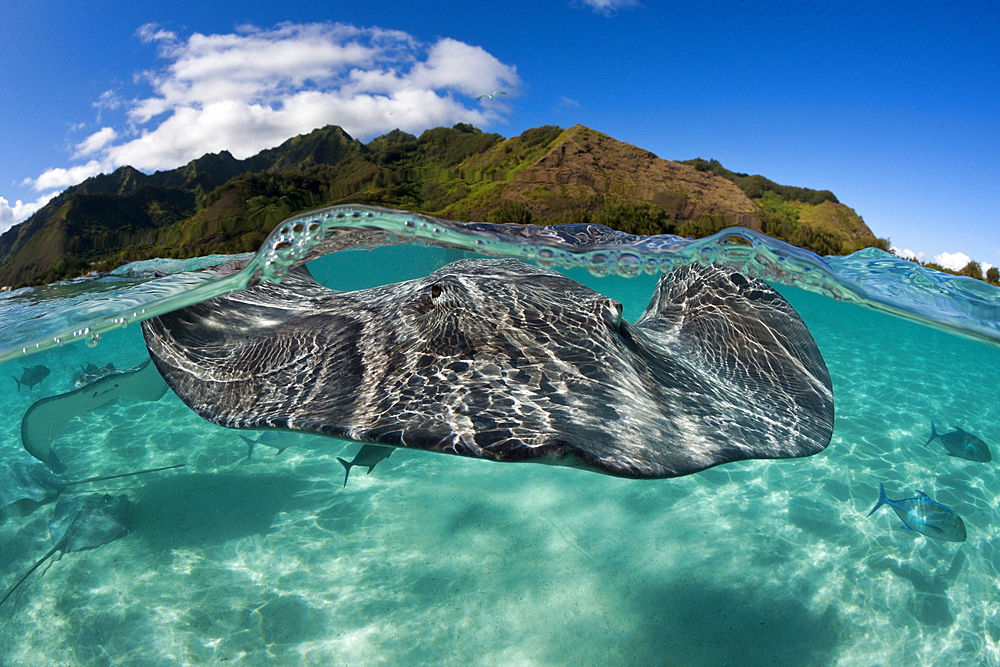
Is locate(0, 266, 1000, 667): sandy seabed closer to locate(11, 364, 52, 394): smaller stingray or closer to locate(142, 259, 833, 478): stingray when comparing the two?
locate(11, 364, 52, 394): smaller stingray

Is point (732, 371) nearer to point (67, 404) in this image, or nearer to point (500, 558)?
point (500, 558)

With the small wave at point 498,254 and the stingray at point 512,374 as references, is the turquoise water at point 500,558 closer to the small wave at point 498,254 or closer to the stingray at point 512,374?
the small wave at point 498,254

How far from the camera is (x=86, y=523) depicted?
206 inches

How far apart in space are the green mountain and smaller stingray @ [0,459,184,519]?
213 inches

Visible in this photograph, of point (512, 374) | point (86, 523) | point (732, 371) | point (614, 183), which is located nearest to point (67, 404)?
point (86, 523)

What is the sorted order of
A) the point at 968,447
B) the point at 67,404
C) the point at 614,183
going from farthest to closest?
the point at 614,183, the point at 968,447, the point at 67,404

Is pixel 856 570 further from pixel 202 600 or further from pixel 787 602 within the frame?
pixel 202 600

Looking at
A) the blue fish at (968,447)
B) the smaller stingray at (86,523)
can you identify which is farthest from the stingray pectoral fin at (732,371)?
the smaller stingray at (86,523)

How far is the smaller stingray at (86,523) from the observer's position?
510cm

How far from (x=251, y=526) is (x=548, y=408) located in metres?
5.10

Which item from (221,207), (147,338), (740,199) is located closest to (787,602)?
(147,338)

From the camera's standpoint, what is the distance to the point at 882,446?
7867 mm

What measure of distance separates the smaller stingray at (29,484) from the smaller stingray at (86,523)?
2.63 feet

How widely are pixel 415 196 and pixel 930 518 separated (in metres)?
19.8
